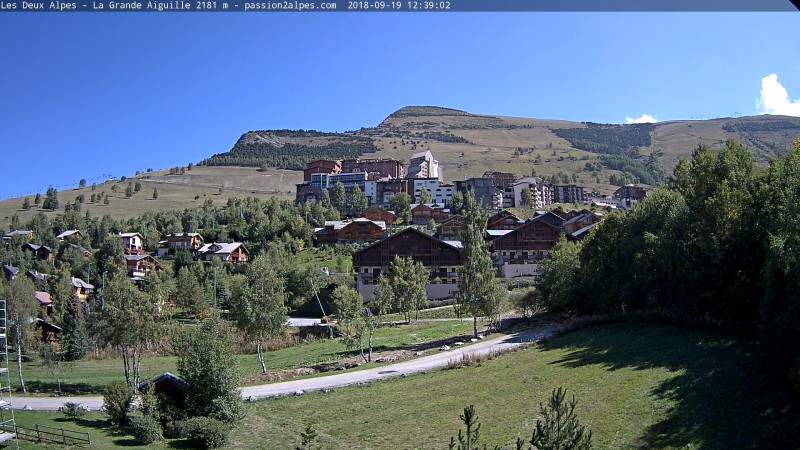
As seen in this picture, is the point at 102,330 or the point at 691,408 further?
the point at 102,330

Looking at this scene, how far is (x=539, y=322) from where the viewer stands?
4731 centimetres

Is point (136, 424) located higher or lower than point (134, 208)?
lower

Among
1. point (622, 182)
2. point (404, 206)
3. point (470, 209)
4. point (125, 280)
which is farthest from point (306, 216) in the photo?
point (622, 182)

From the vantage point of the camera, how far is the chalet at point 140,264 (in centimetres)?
8675

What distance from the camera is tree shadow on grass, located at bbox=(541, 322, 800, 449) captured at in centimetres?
1582

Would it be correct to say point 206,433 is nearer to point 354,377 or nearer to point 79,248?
point 354,377

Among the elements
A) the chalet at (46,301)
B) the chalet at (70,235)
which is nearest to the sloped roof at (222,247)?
the chalet at (70,235)

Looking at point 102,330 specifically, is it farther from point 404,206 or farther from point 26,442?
point 404,206

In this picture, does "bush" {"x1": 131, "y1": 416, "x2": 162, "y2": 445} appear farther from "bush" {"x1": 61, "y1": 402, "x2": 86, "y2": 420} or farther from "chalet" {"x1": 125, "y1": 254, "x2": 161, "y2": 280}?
"chalet" {"x1": 125, "y1": 254, "x2": 161, "y2": 280}

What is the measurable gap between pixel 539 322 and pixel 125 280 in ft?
107

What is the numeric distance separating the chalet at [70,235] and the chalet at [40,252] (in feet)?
14.2

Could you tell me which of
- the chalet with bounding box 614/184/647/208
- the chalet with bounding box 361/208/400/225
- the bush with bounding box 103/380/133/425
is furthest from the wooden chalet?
the chalet with bounding box 614/184/647/208

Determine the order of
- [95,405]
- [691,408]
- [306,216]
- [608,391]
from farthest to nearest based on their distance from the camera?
[306,216]
[95,405]
[608,391]
[691,408]

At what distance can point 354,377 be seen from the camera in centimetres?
3322
